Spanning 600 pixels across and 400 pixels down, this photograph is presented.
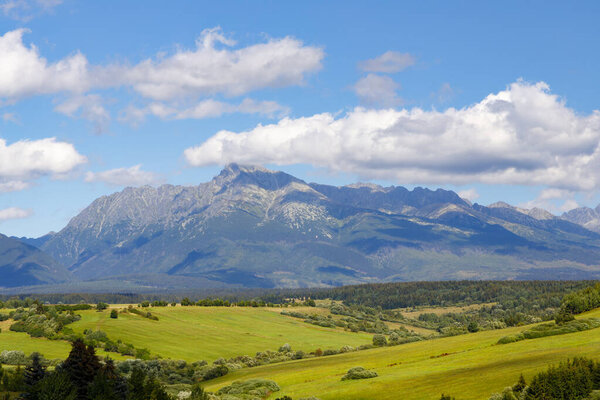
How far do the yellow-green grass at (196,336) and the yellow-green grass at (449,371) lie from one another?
185ft

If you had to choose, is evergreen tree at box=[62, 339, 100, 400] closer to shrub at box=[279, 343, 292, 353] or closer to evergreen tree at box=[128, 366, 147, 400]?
evergreen tree at box=[128, 366, 147, 400]

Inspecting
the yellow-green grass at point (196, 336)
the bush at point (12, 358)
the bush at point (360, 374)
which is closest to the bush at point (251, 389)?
the bush at point (360, 374)

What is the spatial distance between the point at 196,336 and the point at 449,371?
10875cm

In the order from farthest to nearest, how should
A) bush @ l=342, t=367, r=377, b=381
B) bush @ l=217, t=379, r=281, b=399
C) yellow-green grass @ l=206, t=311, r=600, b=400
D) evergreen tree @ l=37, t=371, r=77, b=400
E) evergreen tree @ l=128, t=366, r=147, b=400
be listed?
bush @ l=342, t=367, r=377, b=381 → bush @ l=217, t=379, r=281, b=399 → evergreen tree @ l=128, t=366, r=147, b=400 → yellow-green grass @ l=206, t=311, r=600, b=400 → evergreen tree @ l=37, t=371, r=77, b=400

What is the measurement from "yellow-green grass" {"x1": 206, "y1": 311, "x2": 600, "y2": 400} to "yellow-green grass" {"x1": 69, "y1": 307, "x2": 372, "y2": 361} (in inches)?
2217

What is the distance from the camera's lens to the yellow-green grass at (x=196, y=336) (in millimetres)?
147250

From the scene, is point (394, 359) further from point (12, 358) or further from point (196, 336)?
point (196, 336)

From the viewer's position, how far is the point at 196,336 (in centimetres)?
16838

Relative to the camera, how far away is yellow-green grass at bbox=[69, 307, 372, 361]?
147 m

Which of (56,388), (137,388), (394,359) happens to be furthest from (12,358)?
(394,359)

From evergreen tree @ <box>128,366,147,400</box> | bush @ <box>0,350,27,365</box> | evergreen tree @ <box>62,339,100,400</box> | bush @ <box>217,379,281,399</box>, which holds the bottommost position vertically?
bush @ <box>217,379,281,399</box>

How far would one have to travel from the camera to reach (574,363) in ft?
185

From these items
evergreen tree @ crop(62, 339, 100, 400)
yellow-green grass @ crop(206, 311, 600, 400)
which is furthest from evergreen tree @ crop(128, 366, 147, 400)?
yellow-green grass @ crop(206, 311, 600, 400)

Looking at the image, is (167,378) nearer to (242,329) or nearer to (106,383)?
(106,383)
